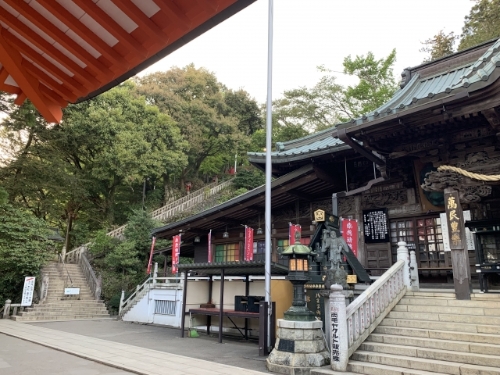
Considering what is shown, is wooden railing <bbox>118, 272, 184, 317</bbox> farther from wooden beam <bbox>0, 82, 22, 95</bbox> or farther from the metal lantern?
wooden beam <bbox>0, 82, 22, 95</bbox>

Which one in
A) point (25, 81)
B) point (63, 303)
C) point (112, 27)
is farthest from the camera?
point (63, 303)

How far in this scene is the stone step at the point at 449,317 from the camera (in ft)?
24.1

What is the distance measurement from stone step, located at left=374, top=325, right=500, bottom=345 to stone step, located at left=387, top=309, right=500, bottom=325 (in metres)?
0.51

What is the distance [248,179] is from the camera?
38.4m

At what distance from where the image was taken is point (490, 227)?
9680 mm

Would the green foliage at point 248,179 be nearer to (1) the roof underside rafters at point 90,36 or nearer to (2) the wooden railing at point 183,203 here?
(2) the wooden railing at point 183,203

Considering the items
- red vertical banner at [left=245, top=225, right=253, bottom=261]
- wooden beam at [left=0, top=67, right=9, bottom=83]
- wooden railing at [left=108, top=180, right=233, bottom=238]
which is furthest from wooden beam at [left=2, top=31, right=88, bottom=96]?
wooden railing at [left=108, top=180, right=233, bottom=238]

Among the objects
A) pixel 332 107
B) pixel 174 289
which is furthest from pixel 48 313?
pixel 332 107

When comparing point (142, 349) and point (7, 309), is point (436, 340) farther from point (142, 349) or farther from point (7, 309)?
point (7, 309)

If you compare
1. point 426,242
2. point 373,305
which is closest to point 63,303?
point 373,305

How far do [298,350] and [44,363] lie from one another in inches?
249

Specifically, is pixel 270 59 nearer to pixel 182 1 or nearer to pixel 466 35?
pixel 182 1

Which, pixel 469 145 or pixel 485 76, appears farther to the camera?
pixel 469 145

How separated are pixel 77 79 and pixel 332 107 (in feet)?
108
